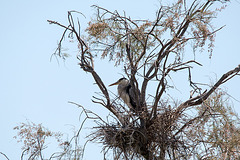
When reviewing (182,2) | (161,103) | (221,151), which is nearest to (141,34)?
(182,2)

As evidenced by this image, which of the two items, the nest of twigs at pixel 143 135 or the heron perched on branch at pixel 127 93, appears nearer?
the nest of twigs at pixel 143 135

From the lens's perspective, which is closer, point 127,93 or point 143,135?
point 143,135

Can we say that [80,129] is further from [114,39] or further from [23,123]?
[114,39]

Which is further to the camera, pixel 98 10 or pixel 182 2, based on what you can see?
pixel 98 10

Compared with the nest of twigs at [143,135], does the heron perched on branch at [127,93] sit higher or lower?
higher

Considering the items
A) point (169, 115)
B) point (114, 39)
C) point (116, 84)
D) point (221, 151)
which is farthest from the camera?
point (116, 84)

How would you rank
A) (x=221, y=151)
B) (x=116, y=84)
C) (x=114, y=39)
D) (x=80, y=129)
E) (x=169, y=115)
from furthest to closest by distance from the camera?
1. (x=116, y=84)
2. (x=114, y=39)
3. (x=221, y=151)
4. (x=169, y=115)
5. (x=80, y=129)

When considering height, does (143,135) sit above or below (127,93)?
below

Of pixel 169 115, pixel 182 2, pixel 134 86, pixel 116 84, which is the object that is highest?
pixel 116 84

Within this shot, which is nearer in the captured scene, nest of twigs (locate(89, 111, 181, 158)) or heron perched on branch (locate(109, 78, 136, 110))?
nest of twigs (locate(89, 111, 181, 158))

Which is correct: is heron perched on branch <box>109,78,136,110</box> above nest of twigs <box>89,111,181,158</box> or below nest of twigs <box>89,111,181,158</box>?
above

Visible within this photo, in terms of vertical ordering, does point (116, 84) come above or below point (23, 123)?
above

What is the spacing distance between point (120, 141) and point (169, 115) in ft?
2.27

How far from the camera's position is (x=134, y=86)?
4.27m
